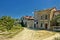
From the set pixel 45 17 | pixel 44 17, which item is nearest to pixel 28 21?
pixel 44 17

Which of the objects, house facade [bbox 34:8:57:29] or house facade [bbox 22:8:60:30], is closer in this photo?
house facade [bbox 22:8:60:30]

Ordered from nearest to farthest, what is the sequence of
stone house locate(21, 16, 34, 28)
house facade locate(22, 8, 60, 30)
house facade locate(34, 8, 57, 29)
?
house facade locate(22, 8, 60, 30), house facade locate(34, 8, 57, 29), stone house locate(21, 16, 34, 28)

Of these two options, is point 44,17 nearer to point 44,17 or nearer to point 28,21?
point 44,17

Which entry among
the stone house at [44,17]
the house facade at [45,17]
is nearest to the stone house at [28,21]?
the house facade at [45,17]

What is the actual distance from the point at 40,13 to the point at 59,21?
335 inches

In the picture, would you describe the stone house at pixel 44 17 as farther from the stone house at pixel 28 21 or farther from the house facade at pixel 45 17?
the stone house at pixel 28 21

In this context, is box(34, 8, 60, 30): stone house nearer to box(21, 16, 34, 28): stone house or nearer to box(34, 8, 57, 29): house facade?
box(34, 8, 57, 29): house facade

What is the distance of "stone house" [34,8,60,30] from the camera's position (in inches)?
1681

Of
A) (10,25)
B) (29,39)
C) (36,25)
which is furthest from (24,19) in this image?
(29,39)

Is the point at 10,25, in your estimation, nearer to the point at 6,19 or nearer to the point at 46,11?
the point at 6,19

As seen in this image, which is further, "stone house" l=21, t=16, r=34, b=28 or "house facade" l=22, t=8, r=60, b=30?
"stone house" l=21, t=16, r=34, b=28

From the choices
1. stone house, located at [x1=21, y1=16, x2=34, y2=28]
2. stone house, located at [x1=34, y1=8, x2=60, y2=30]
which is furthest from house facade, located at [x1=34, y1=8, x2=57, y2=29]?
stone house, located at [x1=21, y1=16, x2=34, y2=28]

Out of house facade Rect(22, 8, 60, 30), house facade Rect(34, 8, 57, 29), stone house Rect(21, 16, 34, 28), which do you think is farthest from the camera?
stone house Rect(21, 16, 34, 28)

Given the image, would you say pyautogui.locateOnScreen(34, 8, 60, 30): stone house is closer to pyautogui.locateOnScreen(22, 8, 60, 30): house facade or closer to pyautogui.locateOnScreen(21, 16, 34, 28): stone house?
pyautogui.locateOnScreen(22, 8, 60, 30): house facade
